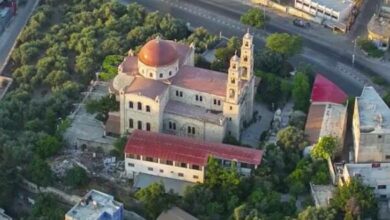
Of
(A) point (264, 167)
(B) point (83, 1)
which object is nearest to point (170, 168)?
(A) point (264, 167)

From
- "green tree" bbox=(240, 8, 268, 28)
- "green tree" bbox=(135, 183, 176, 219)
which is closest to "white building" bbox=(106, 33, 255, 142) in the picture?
"green tree" bbox=(135, 183, 176, 219)

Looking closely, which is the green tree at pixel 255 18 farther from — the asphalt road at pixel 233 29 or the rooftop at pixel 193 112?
the rooftop at pixel 193 112

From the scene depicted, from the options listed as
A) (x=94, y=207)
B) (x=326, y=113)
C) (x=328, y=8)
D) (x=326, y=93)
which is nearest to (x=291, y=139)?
(x=326, y=113)

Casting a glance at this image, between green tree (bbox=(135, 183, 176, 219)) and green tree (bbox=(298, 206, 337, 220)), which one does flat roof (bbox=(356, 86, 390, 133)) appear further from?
green tree (bbox=(135, 183, 176, 219))

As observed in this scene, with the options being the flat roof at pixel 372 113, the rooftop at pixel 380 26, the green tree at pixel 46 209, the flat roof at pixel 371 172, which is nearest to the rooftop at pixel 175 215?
the green tree at pixel 46 209

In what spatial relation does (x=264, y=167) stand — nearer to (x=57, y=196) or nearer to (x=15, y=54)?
(x=57, y=196)
